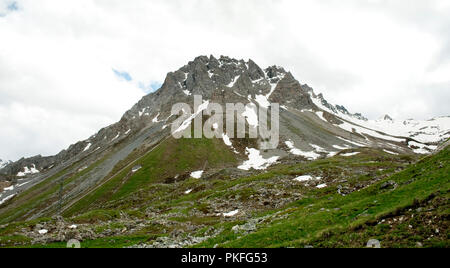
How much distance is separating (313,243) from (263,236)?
5.57 meters

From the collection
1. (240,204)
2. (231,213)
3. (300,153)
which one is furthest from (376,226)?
(300,153)

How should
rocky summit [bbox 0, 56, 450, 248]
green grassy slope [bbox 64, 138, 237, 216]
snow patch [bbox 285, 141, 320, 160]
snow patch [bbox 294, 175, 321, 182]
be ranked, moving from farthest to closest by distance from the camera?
snow patch [bbox 285, 141, 320, 160]
green grassy slope [bbox 64, 138, 237, 216]
snow patch [bbox 294, 175, 321, 182]
rocky summit [bbox 0, 56, 450, 248]

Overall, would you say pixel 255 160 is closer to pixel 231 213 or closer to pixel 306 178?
pixel 306 178

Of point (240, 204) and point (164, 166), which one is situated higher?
point (164, 166)

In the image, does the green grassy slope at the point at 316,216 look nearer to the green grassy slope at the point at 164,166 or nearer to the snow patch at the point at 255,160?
the green grassy slope at the point at 164,166

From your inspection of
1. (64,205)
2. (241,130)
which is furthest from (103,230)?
(241,130)

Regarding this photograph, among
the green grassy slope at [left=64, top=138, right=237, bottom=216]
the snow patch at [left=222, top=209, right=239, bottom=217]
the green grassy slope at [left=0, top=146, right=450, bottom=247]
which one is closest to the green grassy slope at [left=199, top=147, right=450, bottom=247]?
the green grassy slope at [left=0, top=146, right=450, bottom=247]

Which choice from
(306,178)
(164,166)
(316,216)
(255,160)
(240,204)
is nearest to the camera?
(316,216)

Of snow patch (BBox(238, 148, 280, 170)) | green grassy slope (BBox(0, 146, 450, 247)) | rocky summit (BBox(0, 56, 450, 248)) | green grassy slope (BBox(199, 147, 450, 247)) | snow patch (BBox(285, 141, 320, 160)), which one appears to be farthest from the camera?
snow patch (BBox(285, 141, 320, 160))

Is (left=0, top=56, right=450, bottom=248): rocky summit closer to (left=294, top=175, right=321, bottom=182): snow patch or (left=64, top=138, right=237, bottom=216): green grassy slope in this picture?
(left=294, top=175, right=321, bottom=182): snow patch
